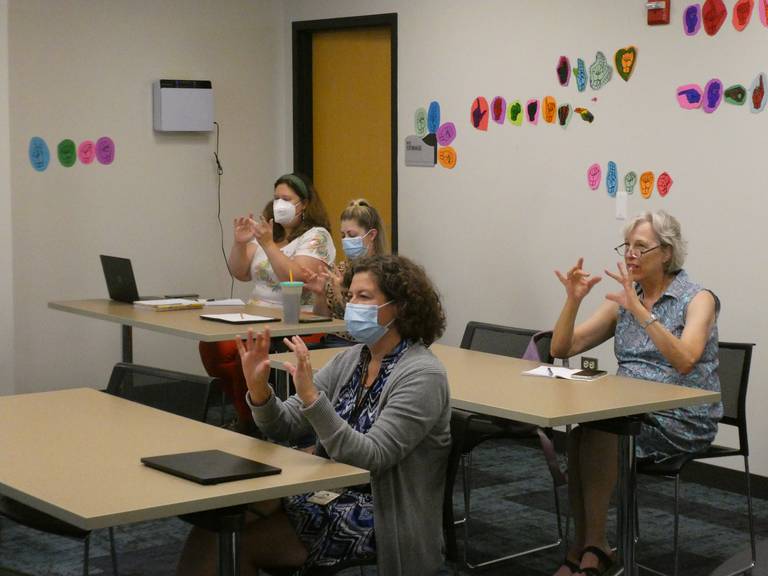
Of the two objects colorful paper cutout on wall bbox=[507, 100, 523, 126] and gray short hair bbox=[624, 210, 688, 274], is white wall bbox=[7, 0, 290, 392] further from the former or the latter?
gray short hair bbox=[624, 210, 688, 274]

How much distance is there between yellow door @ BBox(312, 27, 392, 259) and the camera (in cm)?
653

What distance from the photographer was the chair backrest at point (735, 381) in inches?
152

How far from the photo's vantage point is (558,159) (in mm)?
5500

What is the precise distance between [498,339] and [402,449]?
173 centimetres

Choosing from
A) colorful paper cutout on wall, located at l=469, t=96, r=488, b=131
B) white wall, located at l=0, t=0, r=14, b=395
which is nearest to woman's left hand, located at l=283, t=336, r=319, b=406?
colorful paper cutout on wall, located at l=469, t=96, r=488, b=131

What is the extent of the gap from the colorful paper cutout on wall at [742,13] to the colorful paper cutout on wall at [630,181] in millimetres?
768

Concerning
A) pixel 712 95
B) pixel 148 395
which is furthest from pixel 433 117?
pixel 148 395

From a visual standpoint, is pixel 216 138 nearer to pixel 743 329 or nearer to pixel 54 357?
pixel 54 357

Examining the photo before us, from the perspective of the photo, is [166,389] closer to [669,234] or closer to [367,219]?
[669,234]

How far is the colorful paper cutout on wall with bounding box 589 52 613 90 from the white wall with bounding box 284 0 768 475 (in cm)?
4

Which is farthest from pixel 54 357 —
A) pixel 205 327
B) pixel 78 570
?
pixel 78 570

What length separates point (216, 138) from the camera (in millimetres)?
6848

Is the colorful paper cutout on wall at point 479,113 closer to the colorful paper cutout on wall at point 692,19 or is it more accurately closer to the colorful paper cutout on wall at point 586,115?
the colorful paper cutout on wall at point 586,115

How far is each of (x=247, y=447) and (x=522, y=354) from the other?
1.79 m
